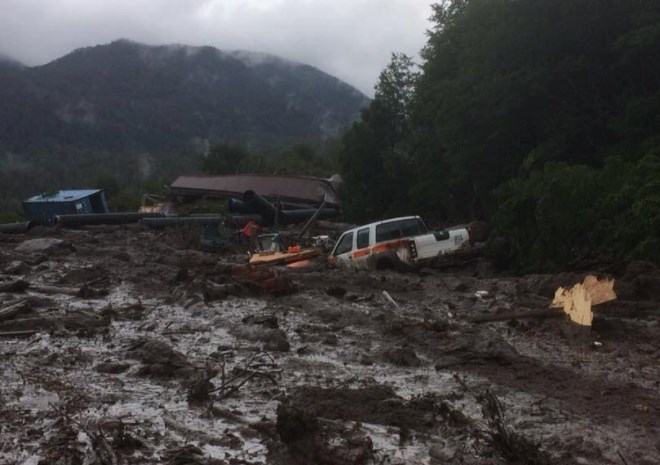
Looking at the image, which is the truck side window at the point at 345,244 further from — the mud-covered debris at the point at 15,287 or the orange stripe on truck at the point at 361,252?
the mud-covered debris at the point at 15,287

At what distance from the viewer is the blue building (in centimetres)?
3869

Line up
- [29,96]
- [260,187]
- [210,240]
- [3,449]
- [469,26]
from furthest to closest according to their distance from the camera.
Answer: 1. [29,96]
2. [260,187]
3. [469,26]
4. [210,240]
5. [3,449]

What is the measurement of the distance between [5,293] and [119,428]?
30.8 feet

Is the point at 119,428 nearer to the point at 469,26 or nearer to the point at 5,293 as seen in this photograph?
the point at 5,293

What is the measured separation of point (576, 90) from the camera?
23906 mm

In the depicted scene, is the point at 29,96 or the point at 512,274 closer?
the point at 512,274

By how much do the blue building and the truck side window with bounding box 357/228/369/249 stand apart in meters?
A: 23.3

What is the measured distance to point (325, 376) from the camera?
7.85 m

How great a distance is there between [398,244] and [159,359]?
33.3ft

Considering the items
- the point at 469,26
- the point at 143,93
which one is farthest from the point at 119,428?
the point at 143,93

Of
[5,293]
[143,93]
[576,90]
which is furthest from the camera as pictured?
[143,93]

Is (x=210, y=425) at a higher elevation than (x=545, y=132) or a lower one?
lower

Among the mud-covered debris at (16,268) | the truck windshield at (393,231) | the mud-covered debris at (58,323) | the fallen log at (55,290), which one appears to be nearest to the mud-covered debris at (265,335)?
the mud-covered debris at (58,323)

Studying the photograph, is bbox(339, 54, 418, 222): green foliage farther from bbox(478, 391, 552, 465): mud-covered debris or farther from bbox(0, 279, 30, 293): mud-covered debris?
bbox(478, 391, 552, 465): mud-covered debris
